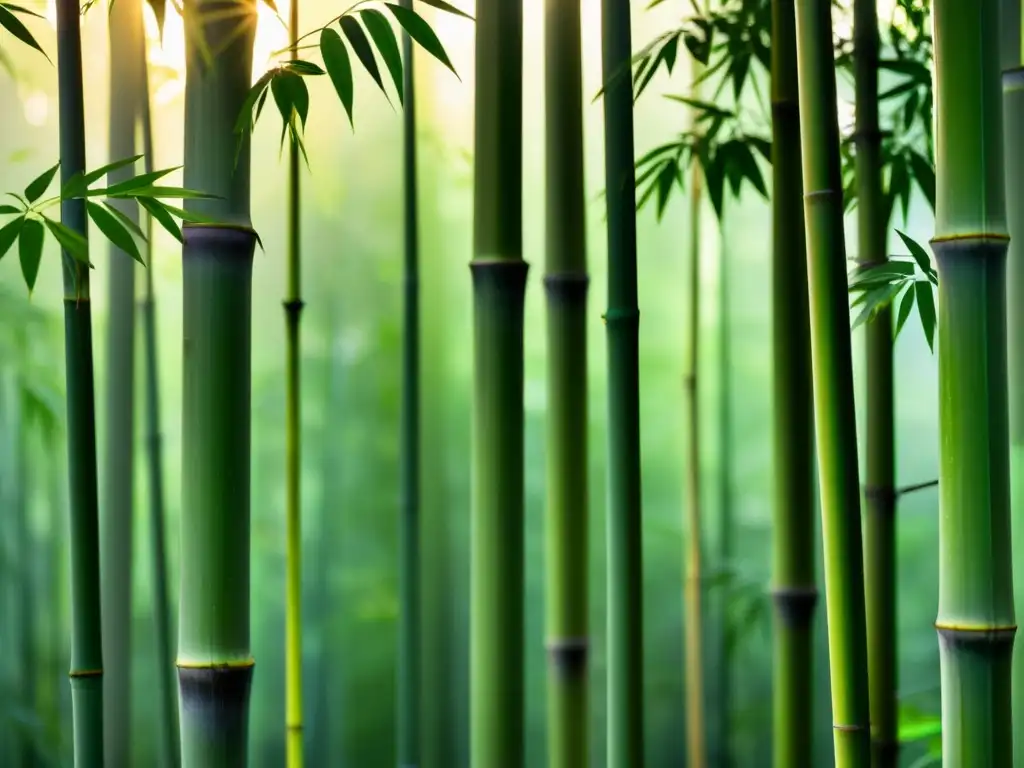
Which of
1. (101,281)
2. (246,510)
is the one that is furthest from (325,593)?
(246,510)

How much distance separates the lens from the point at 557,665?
104 centimetres

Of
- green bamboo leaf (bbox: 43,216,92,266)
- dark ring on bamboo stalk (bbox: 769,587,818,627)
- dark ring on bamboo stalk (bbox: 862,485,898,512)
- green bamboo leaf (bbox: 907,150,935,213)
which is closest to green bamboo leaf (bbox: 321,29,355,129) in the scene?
green bamboo leaf (bbox: 43,216,92,266)

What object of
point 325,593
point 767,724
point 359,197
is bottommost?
point 767,724

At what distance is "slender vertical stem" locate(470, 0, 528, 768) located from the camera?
84cm

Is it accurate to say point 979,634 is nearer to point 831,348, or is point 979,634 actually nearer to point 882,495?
point 831,348

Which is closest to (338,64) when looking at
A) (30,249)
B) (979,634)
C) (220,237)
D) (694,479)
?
(220,237)

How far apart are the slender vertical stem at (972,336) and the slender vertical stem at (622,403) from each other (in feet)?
0.90

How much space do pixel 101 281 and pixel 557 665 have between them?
1544 mm

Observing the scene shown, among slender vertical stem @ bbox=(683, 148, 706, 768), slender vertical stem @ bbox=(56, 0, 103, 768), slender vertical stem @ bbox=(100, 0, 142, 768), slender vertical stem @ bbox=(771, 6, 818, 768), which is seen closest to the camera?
slender vertical stem @ bbox=(56, 0, 103, 768)

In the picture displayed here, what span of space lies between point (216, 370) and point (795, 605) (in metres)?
0.69

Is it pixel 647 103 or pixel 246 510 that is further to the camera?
pixel 647 103

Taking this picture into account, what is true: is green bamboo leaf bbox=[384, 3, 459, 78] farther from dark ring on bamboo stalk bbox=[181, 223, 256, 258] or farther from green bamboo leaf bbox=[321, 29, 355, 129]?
dark ring on bamboo stalk bbox=[181, 223, 256, 258]

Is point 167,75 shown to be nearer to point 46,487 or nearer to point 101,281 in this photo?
point 101,281

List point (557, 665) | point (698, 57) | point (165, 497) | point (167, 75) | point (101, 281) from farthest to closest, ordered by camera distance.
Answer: point (165, 497), point (101, 281), point (167, 75), point (698, 57), point (557, 665)
